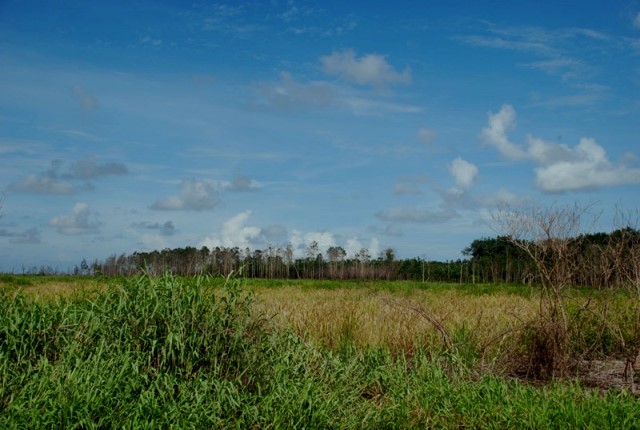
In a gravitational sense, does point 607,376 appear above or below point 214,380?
below

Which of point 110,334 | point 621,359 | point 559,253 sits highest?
point 559,253

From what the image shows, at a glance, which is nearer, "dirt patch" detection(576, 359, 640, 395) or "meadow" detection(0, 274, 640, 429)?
"meadow" detection(0, 274, 640, 429)

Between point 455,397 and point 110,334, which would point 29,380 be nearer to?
point 110,334

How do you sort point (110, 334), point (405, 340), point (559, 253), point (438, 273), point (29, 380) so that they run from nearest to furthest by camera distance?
point (29, 380) < point (110, 334) < point (559, 253) < point (405, 340) < point (438, 273)

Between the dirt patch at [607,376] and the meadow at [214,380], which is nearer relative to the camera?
the meadow at [214,380]

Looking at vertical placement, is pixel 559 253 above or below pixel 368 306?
above

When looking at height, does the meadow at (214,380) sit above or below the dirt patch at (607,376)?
above

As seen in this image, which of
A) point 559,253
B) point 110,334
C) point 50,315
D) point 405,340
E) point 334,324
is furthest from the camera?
point 334,324

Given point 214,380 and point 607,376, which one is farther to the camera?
point 607,376

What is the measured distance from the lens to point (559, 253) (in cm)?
632

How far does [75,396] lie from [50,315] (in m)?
1.57

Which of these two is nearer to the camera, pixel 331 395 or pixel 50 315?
pixel 331 395

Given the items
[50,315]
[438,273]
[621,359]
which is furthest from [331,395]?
[438,273]

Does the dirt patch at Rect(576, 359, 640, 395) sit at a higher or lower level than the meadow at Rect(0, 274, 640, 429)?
lower
